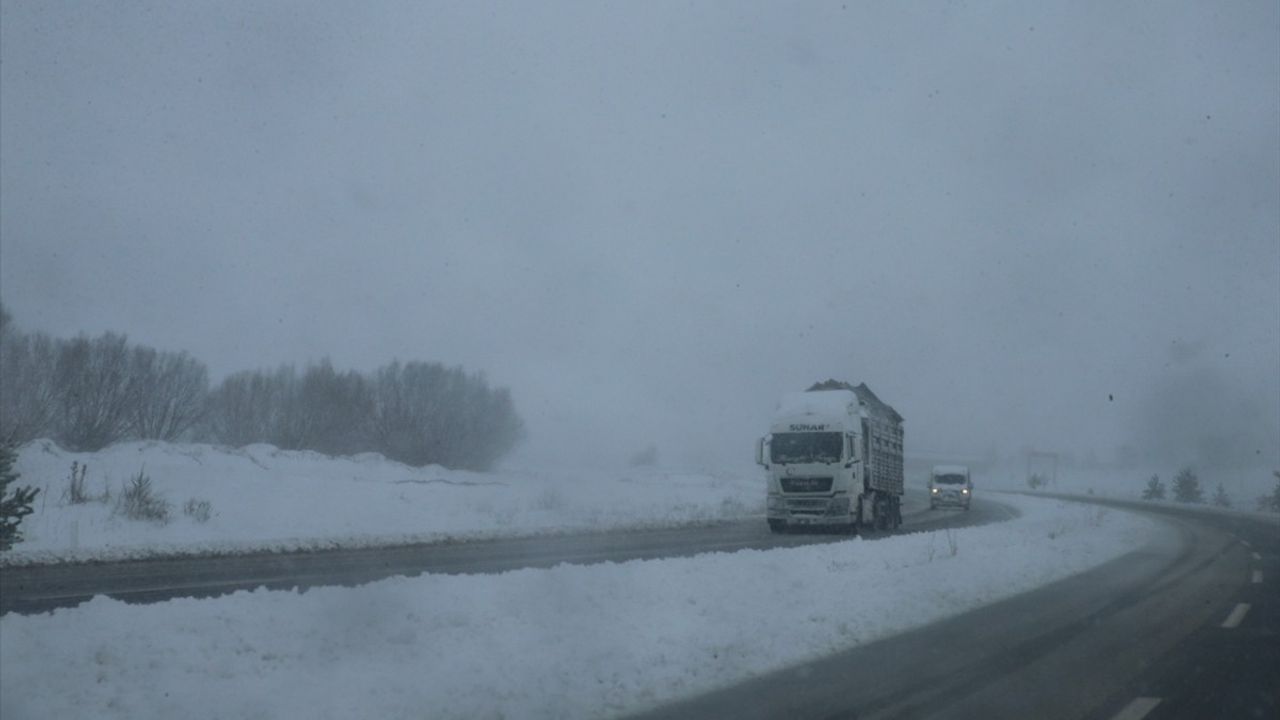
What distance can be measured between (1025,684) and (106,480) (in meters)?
25.1

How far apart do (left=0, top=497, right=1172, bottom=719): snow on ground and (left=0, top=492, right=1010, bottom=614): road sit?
260 centimetres

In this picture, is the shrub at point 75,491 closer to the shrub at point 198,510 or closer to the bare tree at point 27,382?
the shrub at point 198,510

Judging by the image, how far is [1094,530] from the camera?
33906 mm

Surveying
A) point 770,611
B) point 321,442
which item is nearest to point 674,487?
point 321,442

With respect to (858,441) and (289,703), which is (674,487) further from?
(289,703)

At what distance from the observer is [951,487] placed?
180 ft

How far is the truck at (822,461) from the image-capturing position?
100ft

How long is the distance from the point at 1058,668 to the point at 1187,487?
3373 inches

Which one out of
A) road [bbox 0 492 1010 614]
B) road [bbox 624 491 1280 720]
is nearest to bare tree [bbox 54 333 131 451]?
road [bbox 0 492 1010 614]

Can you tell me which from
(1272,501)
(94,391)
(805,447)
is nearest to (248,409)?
(94,391)

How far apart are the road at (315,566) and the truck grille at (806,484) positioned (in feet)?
7.06

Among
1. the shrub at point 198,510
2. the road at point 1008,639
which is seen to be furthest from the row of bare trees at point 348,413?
the road at point 1008,639

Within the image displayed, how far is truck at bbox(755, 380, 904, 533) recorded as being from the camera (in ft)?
100

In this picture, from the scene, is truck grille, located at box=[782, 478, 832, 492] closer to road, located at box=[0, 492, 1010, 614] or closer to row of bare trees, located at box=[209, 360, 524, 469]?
road, located at box=[0, 492, 1010, 614]
